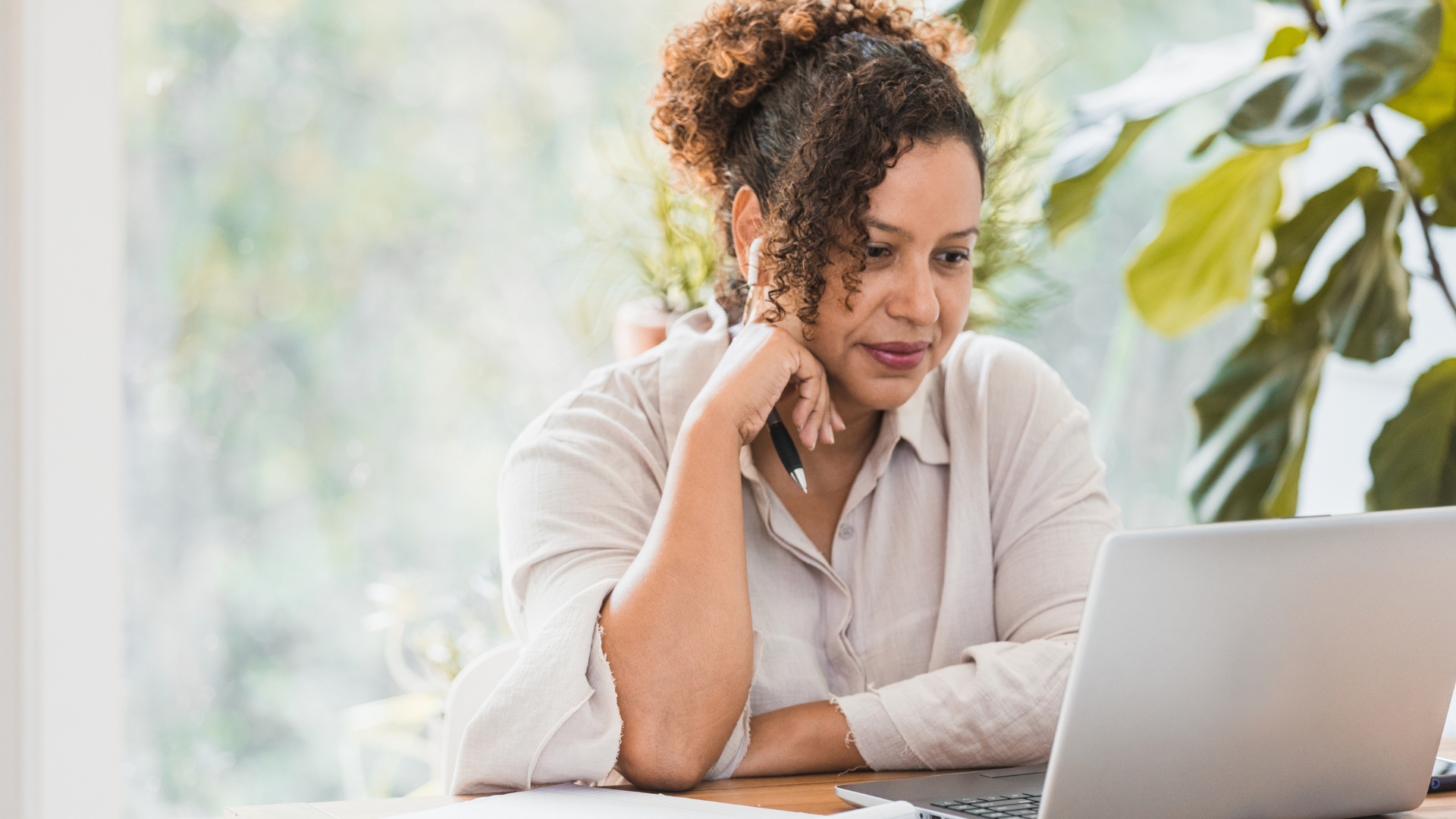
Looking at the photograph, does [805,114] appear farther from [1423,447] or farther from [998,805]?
[1423,447]

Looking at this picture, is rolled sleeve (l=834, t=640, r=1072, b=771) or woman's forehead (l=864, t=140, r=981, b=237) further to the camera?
woman's forehead (l=864, t=140, r=981, b=237)

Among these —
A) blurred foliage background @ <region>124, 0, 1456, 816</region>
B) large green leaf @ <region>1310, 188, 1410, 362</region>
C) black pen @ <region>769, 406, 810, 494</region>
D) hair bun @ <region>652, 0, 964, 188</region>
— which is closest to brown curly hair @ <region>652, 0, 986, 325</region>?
hair bun @ <region>652, 0, 964, 188</region>

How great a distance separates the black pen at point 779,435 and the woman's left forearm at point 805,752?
26 cm

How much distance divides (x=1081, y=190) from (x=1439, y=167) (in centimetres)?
57

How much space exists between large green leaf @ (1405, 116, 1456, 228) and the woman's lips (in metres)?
1.08

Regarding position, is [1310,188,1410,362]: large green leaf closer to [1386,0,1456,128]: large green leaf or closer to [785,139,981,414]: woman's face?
[1386,0,1456,128]: large green leaf

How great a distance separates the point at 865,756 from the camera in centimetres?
112

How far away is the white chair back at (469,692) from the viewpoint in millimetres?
1294

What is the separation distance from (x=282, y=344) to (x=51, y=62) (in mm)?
576

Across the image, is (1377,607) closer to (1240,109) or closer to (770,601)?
(770,601)

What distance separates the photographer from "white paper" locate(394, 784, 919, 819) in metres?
0.86

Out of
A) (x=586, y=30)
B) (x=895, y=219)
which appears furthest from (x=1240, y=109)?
(x=586, y=30)

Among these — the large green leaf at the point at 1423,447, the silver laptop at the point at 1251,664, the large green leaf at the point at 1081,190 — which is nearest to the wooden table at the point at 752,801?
the silver laptop at the point at 1251,664

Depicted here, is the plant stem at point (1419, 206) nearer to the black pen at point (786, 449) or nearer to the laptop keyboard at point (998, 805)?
the black pen at point (786, 449)
